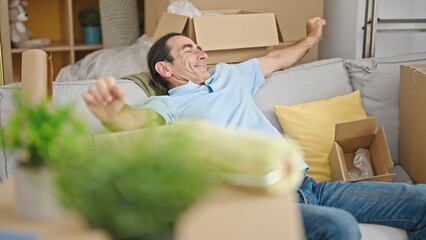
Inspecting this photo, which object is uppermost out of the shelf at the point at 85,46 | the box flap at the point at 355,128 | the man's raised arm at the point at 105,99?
the man's raised arm at the point at 105,99

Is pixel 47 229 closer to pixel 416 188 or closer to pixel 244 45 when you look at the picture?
pixel 416 188

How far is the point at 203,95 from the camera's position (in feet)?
6.23

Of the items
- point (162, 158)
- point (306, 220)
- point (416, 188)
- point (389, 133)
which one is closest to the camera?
point (162, 158)

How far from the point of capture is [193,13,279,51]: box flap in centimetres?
218

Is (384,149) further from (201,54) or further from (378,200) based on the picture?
(201,54)

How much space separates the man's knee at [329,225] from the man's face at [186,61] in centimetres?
86

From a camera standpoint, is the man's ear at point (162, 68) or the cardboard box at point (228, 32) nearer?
the man's ear at point (162, 68)

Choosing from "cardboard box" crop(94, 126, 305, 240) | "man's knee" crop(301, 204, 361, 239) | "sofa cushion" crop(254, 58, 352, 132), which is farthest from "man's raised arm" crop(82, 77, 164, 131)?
"sofa cushion" crop(254, 58, 352, 132)

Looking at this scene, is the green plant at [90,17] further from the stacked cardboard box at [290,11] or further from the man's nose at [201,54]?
the man's nose at [201,54]

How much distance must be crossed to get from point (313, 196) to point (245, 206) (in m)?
1.02

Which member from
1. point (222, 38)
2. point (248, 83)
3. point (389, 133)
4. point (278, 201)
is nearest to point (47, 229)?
point (278, 201)

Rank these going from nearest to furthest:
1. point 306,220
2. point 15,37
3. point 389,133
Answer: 1. point 306,220
2. point 389,133
3. point 15,37

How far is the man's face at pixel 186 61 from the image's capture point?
6.52ft

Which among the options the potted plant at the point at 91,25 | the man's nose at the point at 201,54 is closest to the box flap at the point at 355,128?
the man's nose at the point at 201,54
